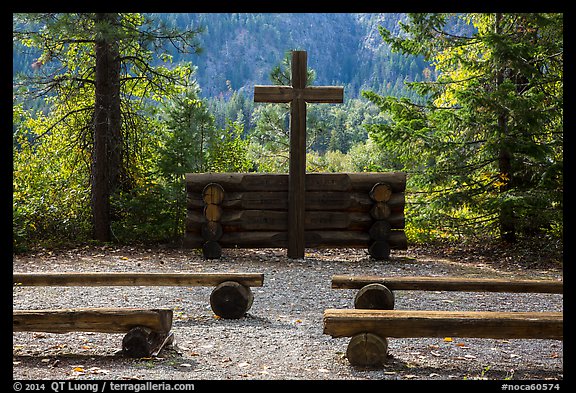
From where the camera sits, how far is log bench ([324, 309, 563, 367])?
183 inches

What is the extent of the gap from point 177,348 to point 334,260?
6.72 meters

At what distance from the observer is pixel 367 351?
4887 millimetres

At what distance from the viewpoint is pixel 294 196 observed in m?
11.5

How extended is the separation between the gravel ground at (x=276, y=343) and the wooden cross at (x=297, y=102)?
1.36 meters

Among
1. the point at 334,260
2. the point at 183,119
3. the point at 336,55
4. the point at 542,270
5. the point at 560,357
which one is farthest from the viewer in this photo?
the point at 336,55

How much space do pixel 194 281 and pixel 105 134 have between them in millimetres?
7995

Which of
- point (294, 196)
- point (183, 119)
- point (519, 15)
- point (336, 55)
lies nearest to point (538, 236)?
point (519, 15)

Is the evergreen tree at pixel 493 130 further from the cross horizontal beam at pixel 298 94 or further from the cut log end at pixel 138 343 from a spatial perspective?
the cut log end at pixel 138 343

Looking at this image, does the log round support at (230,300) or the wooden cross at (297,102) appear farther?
the wooden cross at (297,102)

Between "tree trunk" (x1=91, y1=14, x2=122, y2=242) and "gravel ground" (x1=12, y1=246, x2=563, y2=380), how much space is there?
3384mm

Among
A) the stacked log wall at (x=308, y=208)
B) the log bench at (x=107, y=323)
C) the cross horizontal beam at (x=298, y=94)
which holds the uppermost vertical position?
the cross horizontal beam at (x=298, y=94)

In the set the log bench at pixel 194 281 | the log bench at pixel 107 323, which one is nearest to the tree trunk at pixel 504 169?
the log bench at pixel 194 281

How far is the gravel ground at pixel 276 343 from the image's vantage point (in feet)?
15.6

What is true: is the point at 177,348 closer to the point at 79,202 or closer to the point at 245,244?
the point at 245,244
